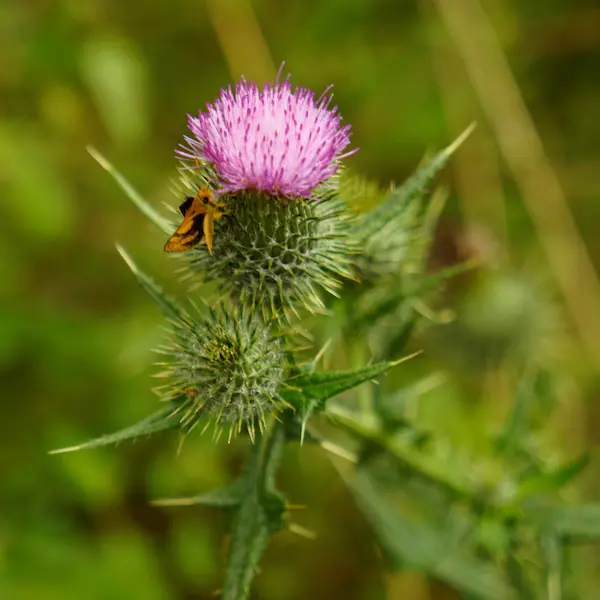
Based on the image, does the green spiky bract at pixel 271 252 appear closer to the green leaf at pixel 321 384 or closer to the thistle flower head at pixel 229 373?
the thistle flower head at pixel 229 373

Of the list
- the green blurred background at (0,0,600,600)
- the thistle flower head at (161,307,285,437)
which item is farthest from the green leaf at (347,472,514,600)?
the thistle flower head at (161,307,285,437)

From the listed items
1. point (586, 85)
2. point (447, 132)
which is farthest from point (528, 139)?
point (586, 85)

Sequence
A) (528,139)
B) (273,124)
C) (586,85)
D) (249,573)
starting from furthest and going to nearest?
(586,85) < (528,139) < (273,124) < (249,573)

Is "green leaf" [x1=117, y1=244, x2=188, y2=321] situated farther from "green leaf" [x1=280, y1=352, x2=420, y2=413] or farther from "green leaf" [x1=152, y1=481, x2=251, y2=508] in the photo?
"green leaf" [x1=152, y1=481, x2=251, y2=508]

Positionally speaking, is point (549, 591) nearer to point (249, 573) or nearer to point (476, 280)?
point (249, 573)

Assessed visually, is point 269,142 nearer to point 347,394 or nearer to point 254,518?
point 254,518

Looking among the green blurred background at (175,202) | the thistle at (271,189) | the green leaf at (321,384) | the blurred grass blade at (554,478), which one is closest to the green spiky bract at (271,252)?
the thistle at (271,189)

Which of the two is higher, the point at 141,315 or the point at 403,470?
the point at 141,315

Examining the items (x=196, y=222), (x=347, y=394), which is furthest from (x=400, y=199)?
(x=347, y=394)
